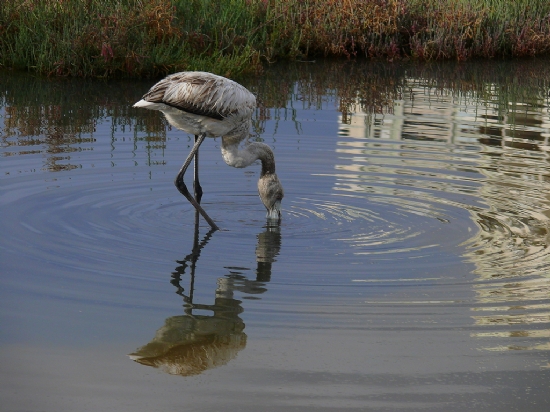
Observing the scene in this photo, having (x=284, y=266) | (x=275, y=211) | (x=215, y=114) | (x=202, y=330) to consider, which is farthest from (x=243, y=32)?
(x=202, y=330)


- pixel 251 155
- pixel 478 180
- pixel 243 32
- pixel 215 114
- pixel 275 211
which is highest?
pixel 243 32

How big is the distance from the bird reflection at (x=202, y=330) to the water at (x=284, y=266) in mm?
16

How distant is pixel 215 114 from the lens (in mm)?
7703

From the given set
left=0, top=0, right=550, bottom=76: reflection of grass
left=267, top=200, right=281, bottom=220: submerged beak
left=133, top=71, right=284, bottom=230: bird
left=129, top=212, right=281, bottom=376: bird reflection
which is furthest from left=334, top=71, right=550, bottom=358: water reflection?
left=0, top=0, right=550, bottom=76: reflection of grass

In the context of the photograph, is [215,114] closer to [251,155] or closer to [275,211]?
[251,155]

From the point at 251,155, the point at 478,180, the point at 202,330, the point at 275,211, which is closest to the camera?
the point at 202,330

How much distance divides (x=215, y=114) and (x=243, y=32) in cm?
861

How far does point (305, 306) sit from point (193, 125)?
289 centimetres

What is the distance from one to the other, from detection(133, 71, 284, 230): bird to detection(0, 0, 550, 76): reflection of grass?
19.5ft

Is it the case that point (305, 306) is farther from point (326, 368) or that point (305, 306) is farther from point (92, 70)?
point (92, 70)

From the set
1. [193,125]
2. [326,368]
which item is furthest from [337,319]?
[193,125]

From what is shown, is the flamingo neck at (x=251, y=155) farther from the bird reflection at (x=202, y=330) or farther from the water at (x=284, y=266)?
the bird reflection at (x=202, y=330)

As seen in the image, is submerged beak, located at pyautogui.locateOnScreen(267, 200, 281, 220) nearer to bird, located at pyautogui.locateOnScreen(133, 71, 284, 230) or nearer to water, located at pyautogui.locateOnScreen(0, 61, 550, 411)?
bird, located at pyautogui.locateOnScreen(133, 71, 284, 230)

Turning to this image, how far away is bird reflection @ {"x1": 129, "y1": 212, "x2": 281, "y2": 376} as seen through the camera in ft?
15.6
